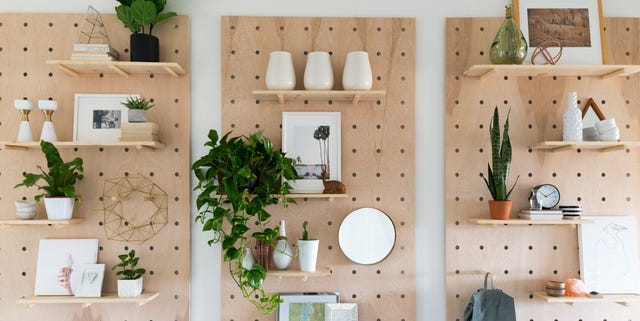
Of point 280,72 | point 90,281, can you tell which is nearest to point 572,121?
point 280,72

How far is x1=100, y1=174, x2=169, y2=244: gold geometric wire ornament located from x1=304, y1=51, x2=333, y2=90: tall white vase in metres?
0.76

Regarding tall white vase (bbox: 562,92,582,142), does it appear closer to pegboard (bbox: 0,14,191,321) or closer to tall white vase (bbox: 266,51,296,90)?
tall white vase (bbox: 266,51,296,90)

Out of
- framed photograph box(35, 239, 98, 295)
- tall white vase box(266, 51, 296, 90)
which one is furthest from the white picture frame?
framed photograph box(35, 239, 98, 295)

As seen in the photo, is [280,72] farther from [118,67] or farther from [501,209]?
[501,209]

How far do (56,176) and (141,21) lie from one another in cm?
68

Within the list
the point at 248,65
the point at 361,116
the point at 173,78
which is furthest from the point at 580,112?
the point at 173,78

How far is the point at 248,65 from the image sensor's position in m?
2.33

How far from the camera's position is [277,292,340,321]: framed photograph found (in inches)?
89.7

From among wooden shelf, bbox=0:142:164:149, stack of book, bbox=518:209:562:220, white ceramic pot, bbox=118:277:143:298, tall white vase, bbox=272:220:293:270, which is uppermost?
wooden shelf, bbox=0:142:164:149

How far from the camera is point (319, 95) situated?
2.21 meters

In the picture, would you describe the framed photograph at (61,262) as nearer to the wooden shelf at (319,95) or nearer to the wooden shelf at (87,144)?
the wooden shelf at (87,144)

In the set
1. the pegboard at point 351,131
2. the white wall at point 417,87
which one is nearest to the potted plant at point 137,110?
the white wall at point 417,87

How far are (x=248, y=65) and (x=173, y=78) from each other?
0.31 meters

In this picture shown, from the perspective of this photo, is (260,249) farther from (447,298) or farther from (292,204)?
(447,298)
